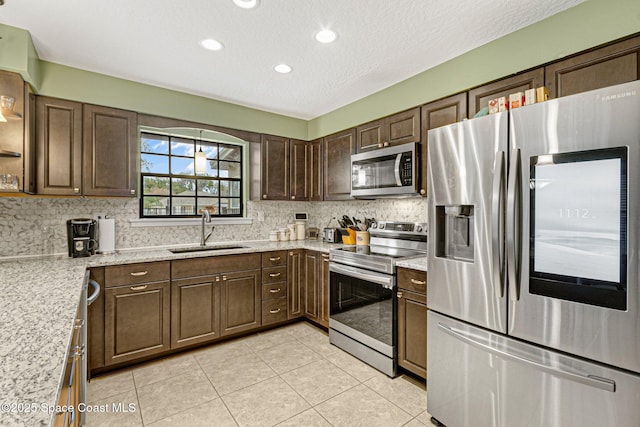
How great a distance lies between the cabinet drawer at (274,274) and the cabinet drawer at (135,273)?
974mm

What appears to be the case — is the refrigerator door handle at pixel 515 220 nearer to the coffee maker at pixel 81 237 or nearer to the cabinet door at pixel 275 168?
the cabinet door at pixel 275 168

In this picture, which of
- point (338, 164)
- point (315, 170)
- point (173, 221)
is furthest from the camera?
point (315, 170)

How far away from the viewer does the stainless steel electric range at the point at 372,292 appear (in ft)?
8.33

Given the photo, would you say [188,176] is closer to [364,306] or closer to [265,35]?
[265,35]

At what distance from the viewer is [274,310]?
11.4 feet

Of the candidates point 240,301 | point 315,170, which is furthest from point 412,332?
point 315,170

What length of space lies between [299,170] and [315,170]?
214 mm

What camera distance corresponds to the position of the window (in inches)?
133

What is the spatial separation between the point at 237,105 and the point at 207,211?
130 centimetres

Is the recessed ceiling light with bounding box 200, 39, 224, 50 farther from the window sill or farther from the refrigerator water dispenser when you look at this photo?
the refrigerator water dispenser

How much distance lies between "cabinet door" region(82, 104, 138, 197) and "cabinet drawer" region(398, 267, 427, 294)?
8.36 feet

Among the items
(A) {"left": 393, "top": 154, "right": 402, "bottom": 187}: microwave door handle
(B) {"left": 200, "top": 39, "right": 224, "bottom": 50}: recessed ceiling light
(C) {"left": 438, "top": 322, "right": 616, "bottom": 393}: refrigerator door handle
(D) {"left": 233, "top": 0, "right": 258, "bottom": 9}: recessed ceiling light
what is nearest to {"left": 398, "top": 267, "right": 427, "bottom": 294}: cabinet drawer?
(C) {"left": 438, "top": 322, "right": 616, "bottom": 393}: refrigerator door handle

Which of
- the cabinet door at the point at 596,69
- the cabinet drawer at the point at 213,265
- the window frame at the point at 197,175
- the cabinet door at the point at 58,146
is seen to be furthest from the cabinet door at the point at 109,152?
the cabinet door at the point at 596,69

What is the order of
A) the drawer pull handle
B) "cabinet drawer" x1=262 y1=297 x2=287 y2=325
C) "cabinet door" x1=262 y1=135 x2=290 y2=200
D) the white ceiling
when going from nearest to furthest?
the white ceiling, the drawer pull handle, "cabinet drawer" x1=262 y1=297 x2=287 y2=325, "cabinet door" x1=262 y1=135 x2=290 y2=200
